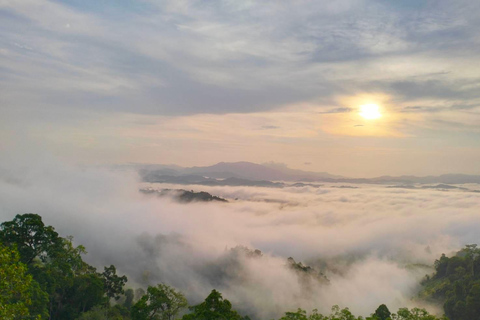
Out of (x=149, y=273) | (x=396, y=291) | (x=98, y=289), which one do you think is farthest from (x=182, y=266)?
(x=98, y=289)

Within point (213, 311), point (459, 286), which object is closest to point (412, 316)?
point (213, 311)

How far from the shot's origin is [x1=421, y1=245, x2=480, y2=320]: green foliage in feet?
205

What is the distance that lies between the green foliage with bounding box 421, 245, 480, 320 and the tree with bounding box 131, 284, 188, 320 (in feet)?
184

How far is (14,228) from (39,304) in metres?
12.1

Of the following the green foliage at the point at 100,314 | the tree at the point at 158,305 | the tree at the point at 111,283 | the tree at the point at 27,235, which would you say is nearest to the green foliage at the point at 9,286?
the tree at the point at 158,305

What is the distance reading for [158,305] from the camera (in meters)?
37.3

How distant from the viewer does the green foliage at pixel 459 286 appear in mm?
62406

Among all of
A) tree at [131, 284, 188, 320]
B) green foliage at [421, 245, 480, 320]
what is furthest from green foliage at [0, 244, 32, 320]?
green foliage at [421, 245, 480, 320]

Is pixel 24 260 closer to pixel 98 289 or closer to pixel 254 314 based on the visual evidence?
pixel 98 289

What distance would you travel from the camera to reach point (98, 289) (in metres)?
46.5

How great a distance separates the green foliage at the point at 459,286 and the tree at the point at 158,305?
56.1 meters

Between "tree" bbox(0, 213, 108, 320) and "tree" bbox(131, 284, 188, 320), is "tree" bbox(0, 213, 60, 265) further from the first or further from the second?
"tree" bbox(131, 284, 188, 320)

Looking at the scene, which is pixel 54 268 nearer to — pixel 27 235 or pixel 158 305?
pixel 27 235

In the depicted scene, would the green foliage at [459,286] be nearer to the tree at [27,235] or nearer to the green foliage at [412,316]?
the green foliage at [412,316]
